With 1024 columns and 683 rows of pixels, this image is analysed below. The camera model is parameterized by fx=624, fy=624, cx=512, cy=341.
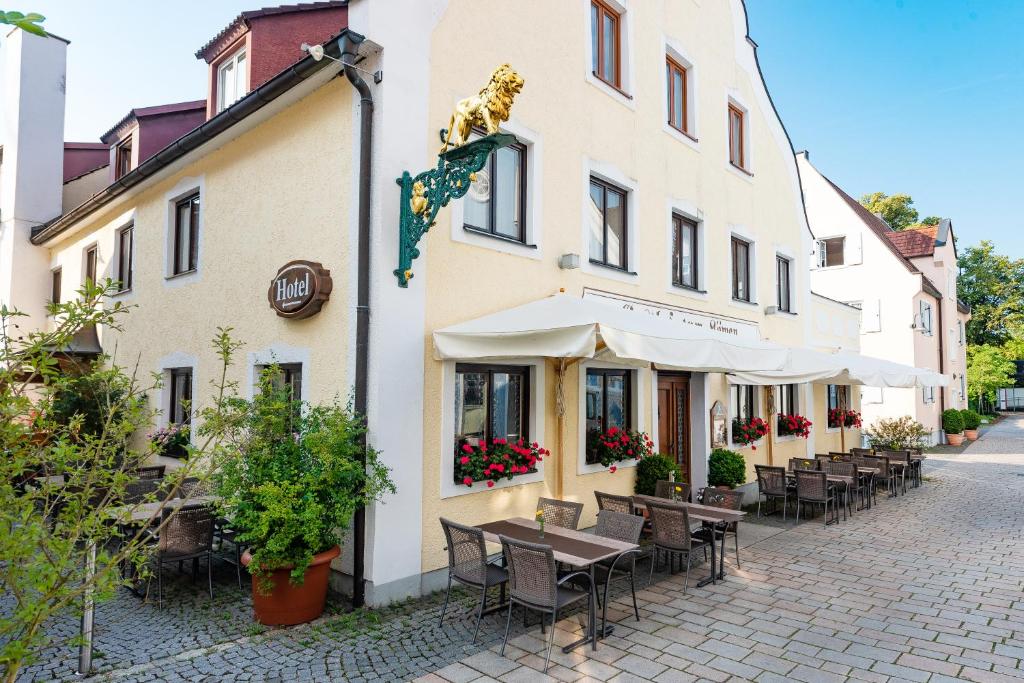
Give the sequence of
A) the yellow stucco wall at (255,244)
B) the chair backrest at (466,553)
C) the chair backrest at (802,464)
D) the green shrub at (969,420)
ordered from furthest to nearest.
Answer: the green shrub at (969,420), the chair backrest at (802,464), the yellow stucco wall at (255,244), the chair backrest at (466,553)

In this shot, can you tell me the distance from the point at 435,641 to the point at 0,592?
12.1ft

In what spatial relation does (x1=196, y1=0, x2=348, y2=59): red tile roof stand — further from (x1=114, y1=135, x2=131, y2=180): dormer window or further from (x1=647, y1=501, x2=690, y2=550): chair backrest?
(x1=647, y1=501, x2=690, y2=550): chair backrest

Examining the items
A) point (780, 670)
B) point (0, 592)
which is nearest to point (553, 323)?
point (780, 670)

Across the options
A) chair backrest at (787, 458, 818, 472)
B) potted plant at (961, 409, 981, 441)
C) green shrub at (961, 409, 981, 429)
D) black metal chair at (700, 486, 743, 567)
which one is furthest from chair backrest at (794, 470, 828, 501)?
potted plant at (961, 409, 981, 441)

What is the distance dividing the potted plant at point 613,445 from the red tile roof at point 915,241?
23.6 m

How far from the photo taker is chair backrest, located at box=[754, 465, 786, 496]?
34.7ft

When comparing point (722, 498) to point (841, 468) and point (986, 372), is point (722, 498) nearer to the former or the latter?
point (841, 468)

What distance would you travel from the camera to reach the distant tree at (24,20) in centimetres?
142

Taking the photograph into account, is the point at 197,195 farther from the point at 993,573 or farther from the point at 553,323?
the point at 993,573

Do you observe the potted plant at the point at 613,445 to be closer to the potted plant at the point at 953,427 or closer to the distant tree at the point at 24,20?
the distant tree at the point at 24,20

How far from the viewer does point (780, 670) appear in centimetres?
489

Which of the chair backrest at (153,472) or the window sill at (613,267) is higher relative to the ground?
the window sill at (613,267)

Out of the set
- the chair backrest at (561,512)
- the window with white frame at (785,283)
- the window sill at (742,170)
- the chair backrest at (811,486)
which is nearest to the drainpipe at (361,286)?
the chair backrest at (561,512)

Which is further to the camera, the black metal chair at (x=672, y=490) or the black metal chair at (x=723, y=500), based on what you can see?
the black metal chair at (x=672, y=490)
